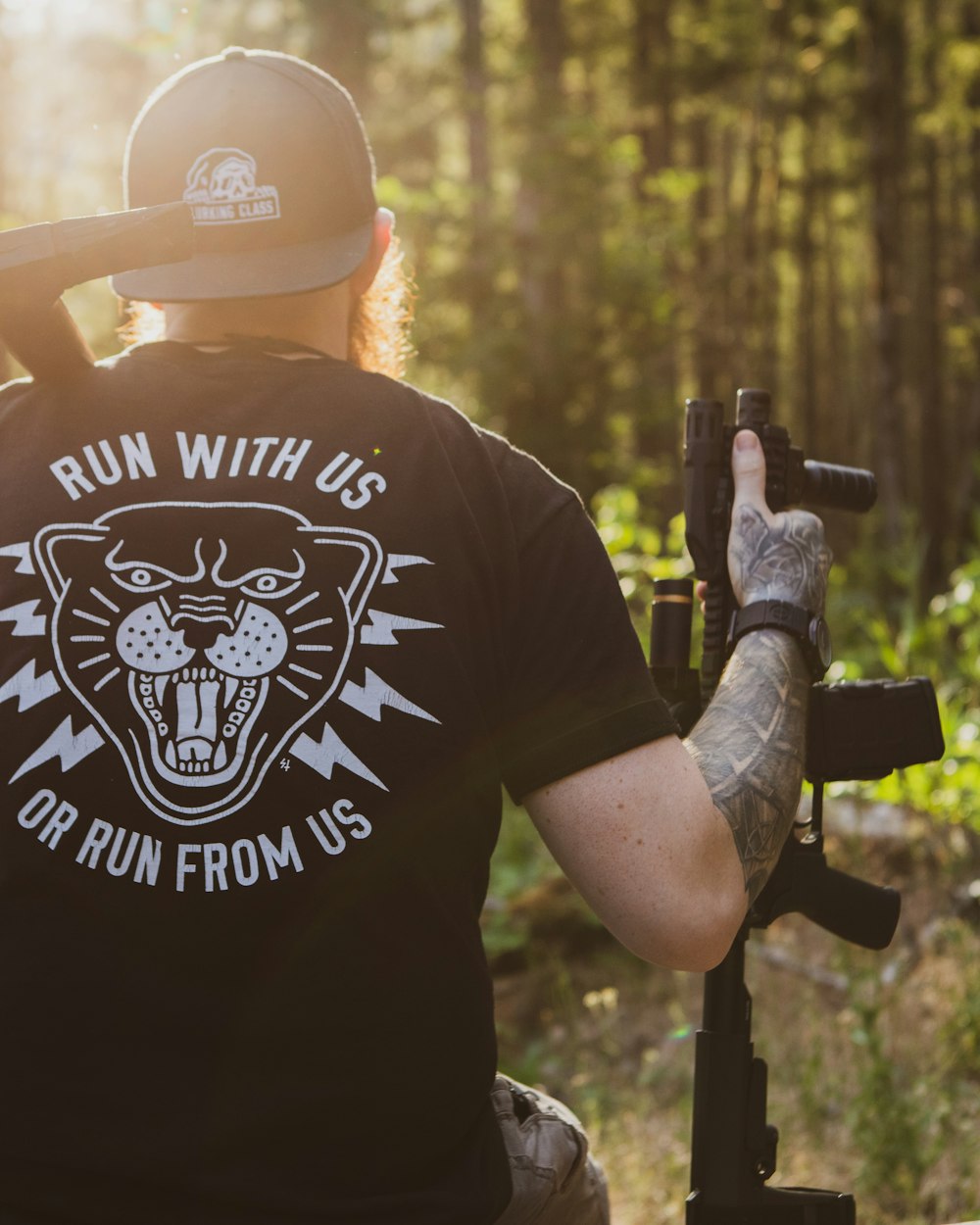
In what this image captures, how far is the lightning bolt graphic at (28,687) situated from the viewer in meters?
1.60

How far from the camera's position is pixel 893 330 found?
47.9ft

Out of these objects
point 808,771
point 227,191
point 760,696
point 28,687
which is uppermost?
point 227,191

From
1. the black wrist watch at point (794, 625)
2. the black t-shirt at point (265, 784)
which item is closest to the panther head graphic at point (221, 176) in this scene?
the black t-shirt at point (265, 784)

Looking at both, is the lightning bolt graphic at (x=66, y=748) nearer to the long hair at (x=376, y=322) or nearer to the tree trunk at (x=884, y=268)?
the long hair at (x=376, y=322)

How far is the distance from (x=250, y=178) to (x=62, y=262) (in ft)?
1.25

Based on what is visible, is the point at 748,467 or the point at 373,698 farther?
the point at 748,467

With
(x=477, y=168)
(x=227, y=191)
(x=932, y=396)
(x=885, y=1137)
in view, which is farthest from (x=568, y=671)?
(x=932, y=396)

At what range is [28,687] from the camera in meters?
1.60

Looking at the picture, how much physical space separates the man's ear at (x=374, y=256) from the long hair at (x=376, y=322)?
4cm

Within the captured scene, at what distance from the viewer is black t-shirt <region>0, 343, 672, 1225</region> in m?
1.54

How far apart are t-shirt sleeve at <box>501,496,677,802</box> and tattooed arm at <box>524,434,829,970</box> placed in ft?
0.11

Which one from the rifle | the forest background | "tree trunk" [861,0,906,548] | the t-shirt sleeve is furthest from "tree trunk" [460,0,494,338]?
the t-shirt sleeve

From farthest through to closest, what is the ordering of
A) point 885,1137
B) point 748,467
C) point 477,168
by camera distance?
point 477,168, point 885,1137, point 748,467

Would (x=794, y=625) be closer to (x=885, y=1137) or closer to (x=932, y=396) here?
(x=885, y=1137)
